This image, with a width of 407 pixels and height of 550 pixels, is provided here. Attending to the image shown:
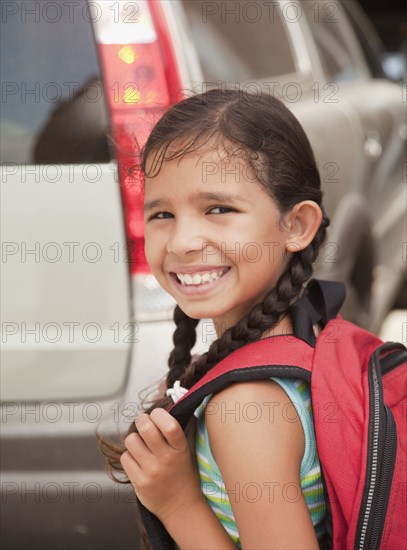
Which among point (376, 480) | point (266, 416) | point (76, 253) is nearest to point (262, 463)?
point (266, 416)

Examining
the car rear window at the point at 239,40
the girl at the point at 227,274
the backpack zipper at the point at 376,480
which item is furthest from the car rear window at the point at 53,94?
the backpack zipper at the point at 376,480

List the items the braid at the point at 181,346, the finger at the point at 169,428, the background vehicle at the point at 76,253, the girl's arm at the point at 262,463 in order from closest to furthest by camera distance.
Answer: the girl's arm at the point at 262,463
the finger at the point at 169,428
the braid at the point at 181,346
the background vehicle at the point at 76,253

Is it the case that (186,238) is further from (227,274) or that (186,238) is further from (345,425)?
(345,425)

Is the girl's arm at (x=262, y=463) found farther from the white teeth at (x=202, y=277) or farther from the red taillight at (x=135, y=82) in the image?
the red taillight at (x=135, y=82)

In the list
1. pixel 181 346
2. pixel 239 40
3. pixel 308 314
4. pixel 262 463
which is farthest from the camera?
pixel 239 40

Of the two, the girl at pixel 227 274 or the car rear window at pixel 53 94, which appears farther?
the car rear window at pixel 53 94

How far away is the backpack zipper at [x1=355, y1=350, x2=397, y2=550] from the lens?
5.03ft

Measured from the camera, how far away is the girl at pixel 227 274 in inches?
62.0

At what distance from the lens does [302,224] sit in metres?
1.77

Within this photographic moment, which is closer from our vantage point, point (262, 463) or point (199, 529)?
point (262, 463)

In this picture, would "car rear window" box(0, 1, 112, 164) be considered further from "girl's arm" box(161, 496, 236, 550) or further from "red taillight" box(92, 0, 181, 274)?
"girl's arm" box(161, 496, 236, 550)

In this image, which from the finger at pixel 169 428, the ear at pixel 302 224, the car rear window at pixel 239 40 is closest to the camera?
the finger at pixel 169 428

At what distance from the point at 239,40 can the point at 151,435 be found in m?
1.62

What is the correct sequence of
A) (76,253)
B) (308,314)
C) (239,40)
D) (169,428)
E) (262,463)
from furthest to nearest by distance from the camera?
(239,40) < (76,253) < (308,314) < (169,428) < (262,463)
